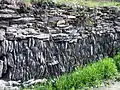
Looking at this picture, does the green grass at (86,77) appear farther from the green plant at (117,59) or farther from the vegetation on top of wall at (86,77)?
the green plant at (117,59)

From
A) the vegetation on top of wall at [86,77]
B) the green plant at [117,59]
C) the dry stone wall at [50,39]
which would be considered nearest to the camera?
the dry stone wall at [50,39]

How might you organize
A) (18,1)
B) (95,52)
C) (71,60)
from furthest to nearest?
(95,52) → (71,60) → (18,1)

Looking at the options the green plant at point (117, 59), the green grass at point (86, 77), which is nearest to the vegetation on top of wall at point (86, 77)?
the green grass at point (86, 77)

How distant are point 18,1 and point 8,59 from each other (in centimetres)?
144

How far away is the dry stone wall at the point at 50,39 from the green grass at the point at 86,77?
1.13 ft

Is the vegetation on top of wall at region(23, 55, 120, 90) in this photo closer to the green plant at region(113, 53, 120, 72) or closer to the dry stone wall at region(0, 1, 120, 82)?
the green plant at region(113, 53, 120, 72)

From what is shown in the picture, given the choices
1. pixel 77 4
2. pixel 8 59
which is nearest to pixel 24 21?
pixel 8 59

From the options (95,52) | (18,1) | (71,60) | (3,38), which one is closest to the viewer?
(3,38)

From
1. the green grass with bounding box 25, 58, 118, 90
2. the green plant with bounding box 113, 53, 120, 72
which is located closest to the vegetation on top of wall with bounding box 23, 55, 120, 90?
the green grass with bounding box 25, 58, 118, 90

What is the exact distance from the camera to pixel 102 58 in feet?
30.2

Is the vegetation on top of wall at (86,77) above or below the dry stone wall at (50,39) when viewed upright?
below

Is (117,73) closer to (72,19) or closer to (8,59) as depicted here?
(72,19)

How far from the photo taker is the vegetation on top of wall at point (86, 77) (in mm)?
7137

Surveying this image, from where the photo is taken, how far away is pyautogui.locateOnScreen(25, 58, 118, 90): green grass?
23.4 ft
